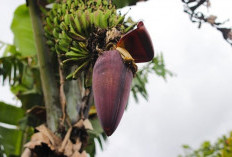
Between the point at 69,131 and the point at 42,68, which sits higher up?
the point at 42,68

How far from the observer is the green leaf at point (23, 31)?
1.85 metres

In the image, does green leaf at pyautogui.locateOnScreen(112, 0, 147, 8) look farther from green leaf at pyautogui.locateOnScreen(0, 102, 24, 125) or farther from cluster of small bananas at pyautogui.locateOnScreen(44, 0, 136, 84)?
green leaf at pyautogui.locateOnScreen(0, 102, 24, 125)

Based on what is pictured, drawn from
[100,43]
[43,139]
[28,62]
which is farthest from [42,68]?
[100,43]

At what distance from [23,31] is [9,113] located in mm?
561

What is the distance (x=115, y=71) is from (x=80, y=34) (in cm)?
21

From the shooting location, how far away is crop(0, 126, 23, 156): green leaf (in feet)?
5.96

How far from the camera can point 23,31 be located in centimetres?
188

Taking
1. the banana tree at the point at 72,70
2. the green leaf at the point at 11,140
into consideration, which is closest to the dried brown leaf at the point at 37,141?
the banana tree at the point at 72,70

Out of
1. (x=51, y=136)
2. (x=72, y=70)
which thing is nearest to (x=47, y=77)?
(x=72, y=70)

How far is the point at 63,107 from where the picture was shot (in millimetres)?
1138

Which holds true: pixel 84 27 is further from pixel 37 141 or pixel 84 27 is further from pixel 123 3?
pixel 37 141

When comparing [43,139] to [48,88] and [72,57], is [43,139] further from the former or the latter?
[72,57]

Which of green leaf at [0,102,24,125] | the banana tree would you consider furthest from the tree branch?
green leaf at [0,102,24,125]

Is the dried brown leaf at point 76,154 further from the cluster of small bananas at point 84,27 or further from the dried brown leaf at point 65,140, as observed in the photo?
the cluster of small bananas at point 84,27
